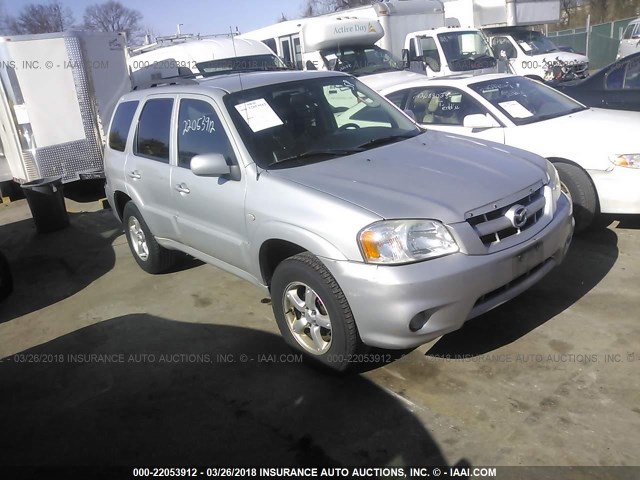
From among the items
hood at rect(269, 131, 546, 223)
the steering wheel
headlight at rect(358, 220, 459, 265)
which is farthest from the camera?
the steering wheel

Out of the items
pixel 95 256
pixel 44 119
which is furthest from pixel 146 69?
pixel 95 256

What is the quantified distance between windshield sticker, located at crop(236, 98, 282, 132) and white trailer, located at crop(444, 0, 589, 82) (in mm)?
12653

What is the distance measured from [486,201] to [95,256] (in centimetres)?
495

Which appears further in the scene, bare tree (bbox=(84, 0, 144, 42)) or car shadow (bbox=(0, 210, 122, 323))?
bare tree (bbox=(84, 0, 144, 42))

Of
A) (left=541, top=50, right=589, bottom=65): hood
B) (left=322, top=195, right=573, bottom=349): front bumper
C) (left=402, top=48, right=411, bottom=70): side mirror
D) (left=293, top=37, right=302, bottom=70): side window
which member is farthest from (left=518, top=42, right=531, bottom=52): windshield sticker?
(left=322, top=195, right=573, bottom=349): front bumper

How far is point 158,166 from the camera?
4.71 m

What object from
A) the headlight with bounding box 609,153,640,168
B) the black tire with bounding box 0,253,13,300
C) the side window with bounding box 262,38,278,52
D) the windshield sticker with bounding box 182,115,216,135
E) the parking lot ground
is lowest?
the parking lot ground

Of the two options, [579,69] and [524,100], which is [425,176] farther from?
[579,69]

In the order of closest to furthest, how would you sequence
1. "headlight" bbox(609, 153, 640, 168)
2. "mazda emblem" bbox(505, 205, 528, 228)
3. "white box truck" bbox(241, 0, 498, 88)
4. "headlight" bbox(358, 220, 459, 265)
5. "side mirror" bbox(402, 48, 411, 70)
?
1. "headlight" bbox(358, 220, 459, 265)
2. "mazda emblem" bbox(505, 205, 528, 228)
3. "headlight" bbox(609, 153, 640, 168)
4. "white box truck" bbox(241, 0, 498, 88)
5. "side mirror" bbox(402, 48, 411, 70)

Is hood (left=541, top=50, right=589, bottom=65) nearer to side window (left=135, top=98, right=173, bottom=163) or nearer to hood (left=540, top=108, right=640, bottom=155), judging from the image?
hood (left=540, top=108, right=640, bottom=155)

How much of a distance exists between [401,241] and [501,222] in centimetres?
66

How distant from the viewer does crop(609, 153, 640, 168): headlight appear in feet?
15.9

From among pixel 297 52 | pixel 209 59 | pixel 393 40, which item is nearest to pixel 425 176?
pixel 209 59

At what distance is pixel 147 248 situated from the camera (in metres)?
5.46
